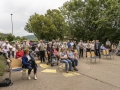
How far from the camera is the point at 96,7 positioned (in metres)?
25.7

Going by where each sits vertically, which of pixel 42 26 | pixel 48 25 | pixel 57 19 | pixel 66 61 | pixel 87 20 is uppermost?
pixel 57 19

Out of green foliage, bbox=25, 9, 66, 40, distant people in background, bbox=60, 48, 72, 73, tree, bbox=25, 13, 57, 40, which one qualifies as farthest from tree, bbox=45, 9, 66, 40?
distant people in background, bbox=60, 48, 72, 73

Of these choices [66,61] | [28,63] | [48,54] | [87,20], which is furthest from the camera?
[87,20]

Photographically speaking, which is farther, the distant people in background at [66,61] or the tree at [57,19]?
the tree at [57,19]

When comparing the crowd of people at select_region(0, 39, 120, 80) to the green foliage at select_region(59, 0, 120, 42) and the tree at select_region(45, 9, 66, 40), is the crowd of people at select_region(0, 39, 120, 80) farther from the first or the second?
the tree at select_region(45, 9, 66, 40)

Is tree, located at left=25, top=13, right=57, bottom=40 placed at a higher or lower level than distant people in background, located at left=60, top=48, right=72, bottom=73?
higher

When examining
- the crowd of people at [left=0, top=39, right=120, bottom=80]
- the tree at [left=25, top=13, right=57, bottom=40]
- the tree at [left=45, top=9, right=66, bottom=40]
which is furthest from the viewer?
the tree at [left=45, top=9, right=66, bottom=40]

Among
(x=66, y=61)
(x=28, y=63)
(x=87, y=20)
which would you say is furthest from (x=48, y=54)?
(x=87, y=20)

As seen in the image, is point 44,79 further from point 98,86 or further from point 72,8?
point 72,8

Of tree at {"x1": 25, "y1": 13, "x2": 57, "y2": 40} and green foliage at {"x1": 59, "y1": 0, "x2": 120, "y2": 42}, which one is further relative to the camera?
tree at {"x1": 25, "y1": 13, "x2": 57, "y2": 40}

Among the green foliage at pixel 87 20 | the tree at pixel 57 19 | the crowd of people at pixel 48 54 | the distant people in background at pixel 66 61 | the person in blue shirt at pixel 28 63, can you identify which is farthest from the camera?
the tree at pixel 57 19

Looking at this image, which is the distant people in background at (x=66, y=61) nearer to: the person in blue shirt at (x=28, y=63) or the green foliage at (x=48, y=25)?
the person in blue shirt at (x=28, y=63)

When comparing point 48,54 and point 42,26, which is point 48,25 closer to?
point 42,26

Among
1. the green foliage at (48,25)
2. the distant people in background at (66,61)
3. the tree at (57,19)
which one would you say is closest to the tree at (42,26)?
the green foliage at (48,25)
